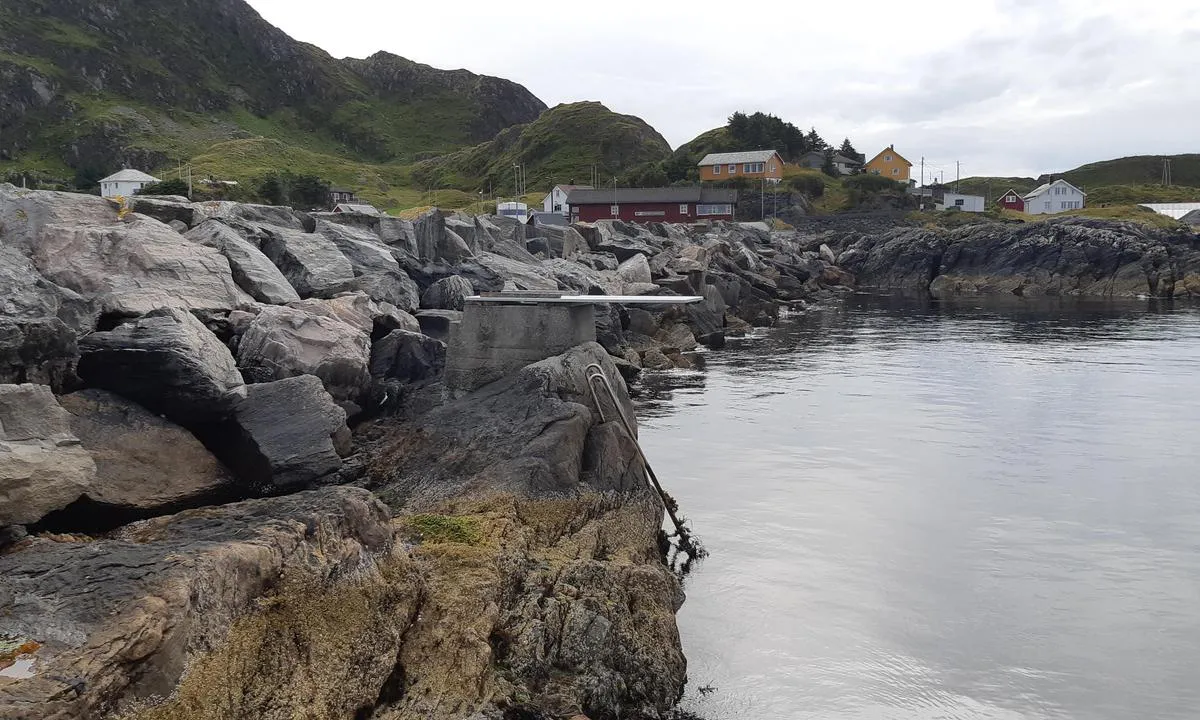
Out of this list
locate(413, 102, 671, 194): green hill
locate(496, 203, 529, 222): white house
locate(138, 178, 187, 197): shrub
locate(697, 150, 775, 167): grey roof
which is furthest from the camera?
locate(413, 102, 671, 194): green hill

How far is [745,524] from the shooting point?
1734 centimetres

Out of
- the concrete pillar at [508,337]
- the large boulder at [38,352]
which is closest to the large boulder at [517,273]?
the concrete pillar at [508,337]

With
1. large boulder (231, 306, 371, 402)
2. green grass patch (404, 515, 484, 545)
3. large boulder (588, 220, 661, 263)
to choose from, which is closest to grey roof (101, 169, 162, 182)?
large boulder (588, 220, 661, 263)

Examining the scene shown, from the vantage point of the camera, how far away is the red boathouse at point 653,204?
108312 mm

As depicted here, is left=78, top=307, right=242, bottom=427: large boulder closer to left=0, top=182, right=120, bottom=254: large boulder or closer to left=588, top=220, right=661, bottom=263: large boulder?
left=0, top=182, right=120, bottom=254: large boulder

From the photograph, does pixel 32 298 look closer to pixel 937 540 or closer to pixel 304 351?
pixel 304 351

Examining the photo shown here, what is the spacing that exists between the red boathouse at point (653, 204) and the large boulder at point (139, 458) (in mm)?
94974

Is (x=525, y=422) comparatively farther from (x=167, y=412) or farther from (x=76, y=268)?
(x=76, y=268)

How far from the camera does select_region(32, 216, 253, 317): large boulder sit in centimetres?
1622

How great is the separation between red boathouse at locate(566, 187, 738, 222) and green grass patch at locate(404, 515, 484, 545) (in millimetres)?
95770

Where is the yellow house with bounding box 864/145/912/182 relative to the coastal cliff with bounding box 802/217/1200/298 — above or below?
above

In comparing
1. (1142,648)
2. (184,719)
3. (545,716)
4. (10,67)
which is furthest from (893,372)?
(10,67)

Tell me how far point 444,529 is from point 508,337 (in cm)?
640

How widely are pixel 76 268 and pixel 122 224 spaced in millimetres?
3203
